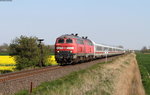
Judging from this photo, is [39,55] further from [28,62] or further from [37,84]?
[37,84]

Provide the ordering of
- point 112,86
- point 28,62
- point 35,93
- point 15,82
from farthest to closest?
point 28,62 < point 112,86 < point 15,82 < point 35,93

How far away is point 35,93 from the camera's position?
12422 millimetres

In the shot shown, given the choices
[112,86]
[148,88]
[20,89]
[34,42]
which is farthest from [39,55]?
[20,89]

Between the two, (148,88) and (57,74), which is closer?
(57,74)

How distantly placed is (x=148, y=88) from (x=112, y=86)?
6308 millimetres

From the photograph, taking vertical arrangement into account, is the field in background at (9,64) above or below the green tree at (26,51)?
below

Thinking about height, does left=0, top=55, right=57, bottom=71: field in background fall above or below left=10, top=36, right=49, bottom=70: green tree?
below

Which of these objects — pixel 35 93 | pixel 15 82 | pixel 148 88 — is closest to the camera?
pixel 35 93

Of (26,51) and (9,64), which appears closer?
(26,51)

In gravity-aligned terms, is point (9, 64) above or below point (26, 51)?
below

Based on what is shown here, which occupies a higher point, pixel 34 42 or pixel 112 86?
pixel 34 42

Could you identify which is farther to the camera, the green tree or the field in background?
the green tree

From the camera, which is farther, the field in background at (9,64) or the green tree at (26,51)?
the green tree at (26,51)

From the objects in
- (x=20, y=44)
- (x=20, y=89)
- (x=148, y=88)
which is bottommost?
(x=148, y=88)
